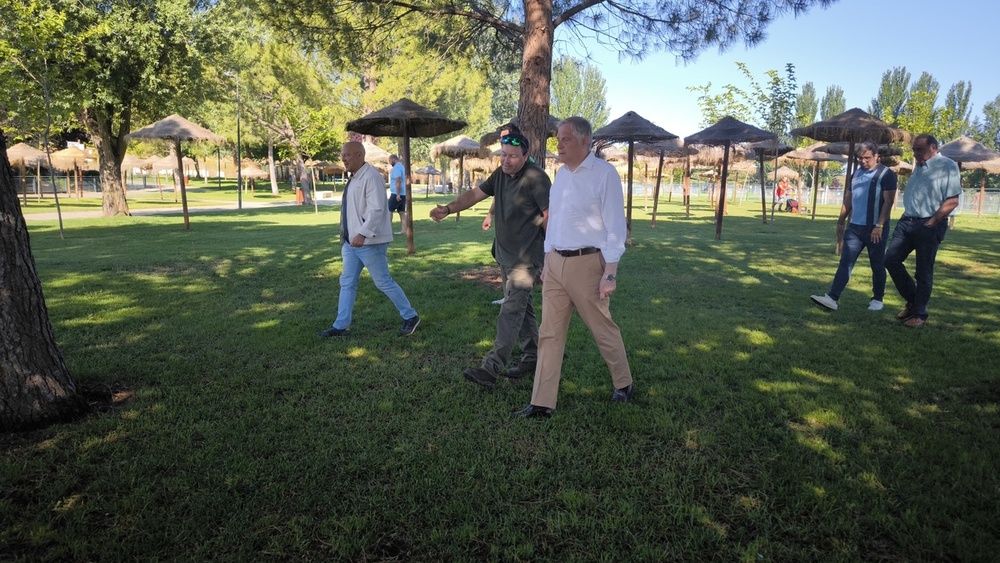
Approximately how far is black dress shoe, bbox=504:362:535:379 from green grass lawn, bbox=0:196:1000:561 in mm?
187

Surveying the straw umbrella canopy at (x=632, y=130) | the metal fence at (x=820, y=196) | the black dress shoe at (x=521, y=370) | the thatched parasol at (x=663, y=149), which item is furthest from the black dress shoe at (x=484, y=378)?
the metal fence at (x=820, y=196)

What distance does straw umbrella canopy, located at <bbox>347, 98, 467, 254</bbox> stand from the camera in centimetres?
975

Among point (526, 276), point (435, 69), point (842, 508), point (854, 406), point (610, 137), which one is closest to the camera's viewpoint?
point (842, 508)

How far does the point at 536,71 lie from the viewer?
295 inches

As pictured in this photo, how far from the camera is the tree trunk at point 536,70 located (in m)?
7.47

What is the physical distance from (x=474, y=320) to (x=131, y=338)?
3252 mm

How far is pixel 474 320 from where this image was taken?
6211 millimetres

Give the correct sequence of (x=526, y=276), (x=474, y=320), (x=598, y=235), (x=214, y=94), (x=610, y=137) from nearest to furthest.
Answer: (x=598, y=235)
(x=526, y=276)
(x=474, y=320)
(x=610, y=137)
(x=214, y=94)

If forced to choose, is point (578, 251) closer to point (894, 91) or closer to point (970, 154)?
point (970, 154)

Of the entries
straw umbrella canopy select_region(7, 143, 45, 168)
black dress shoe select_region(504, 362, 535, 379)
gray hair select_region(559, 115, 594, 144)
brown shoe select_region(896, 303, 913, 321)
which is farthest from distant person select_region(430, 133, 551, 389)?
straw umbrella canopy select_region(7, 143, 45, 168)

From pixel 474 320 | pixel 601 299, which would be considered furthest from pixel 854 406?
pixel 474 320

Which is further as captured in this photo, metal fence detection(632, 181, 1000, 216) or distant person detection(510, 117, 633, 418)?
metal fence detection(632, 181, 1000, 216)

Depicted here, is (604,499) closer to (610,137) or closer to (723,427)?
(723,427)

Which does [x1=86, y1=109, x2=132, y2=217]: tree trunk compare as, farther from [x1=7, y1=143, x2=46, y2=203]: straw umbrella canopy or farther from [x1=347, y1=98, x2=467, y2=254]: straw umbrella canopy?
[x1=7, y1=143, x2=46, y2=203]: straw umbrella canopy
